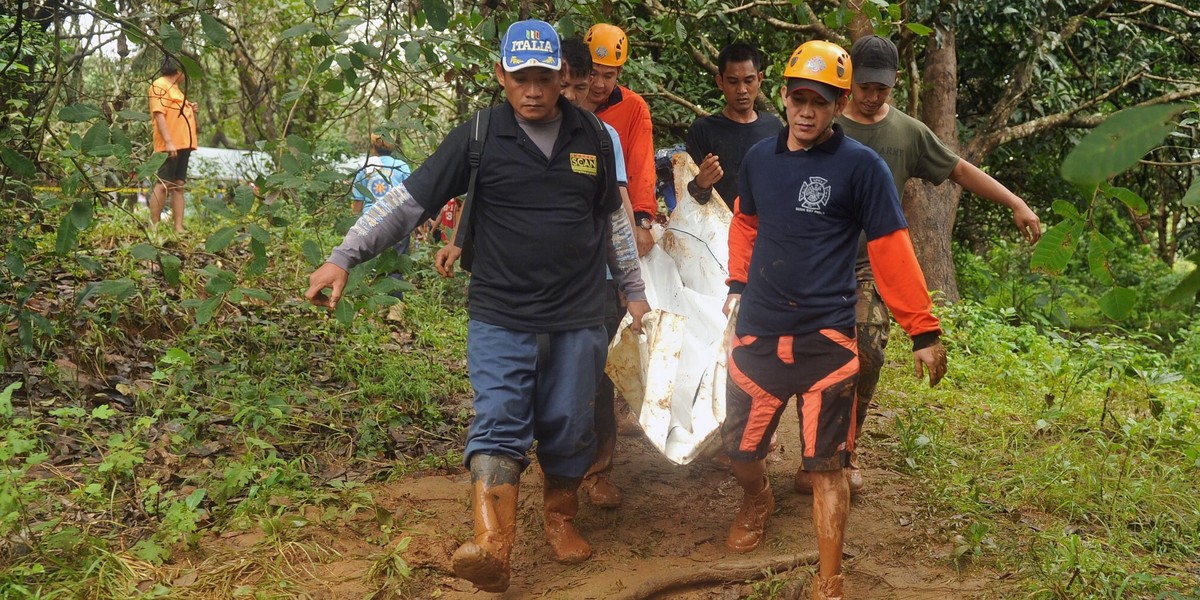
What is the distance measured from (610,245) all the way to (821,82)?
1.09 m

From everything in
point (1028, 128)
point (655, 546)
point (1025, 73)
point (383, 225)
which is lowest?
point (655, 546)

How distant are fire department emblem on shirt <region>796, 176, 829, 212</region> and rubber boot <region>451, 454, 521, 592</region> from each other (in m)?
1.38

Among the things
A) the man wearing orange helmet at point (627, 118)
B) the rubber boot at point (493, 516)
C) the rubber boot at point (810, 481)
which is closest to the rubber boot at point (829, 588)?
the rubber boot at point (493, 516)

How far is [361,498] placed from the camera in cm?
443

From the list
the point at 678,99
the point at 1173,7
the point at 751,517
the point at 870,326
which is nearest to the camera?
the point at 751,517

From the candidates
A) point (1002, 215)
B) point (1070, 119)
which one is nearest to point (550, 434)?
point (1070, 119)

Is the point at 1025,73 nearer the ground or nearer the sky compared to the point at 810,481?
nearer the sky

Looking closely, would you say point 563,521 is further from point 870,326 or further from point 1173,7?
point 1173,7

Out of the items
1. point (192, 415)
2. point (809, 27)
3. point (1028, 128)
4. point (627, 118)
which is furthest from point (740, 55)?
point (1028, 128)

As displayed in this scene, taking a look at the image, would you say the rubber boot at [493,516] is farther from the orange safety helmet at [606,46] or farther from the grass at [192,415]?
the orange safety helmet at [606,46]

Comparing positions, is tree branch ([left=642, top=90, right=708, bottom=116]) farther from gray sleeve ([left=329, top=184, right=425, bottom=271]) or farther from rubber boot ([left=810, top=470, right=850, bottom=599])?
rubber boot ([left=810, top=470, right=850, bottom=599])

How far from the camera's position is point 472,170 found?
3.59 meters

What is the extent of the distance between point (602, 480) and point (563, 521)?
1.82ft

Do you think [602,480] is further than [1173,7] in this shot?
No
